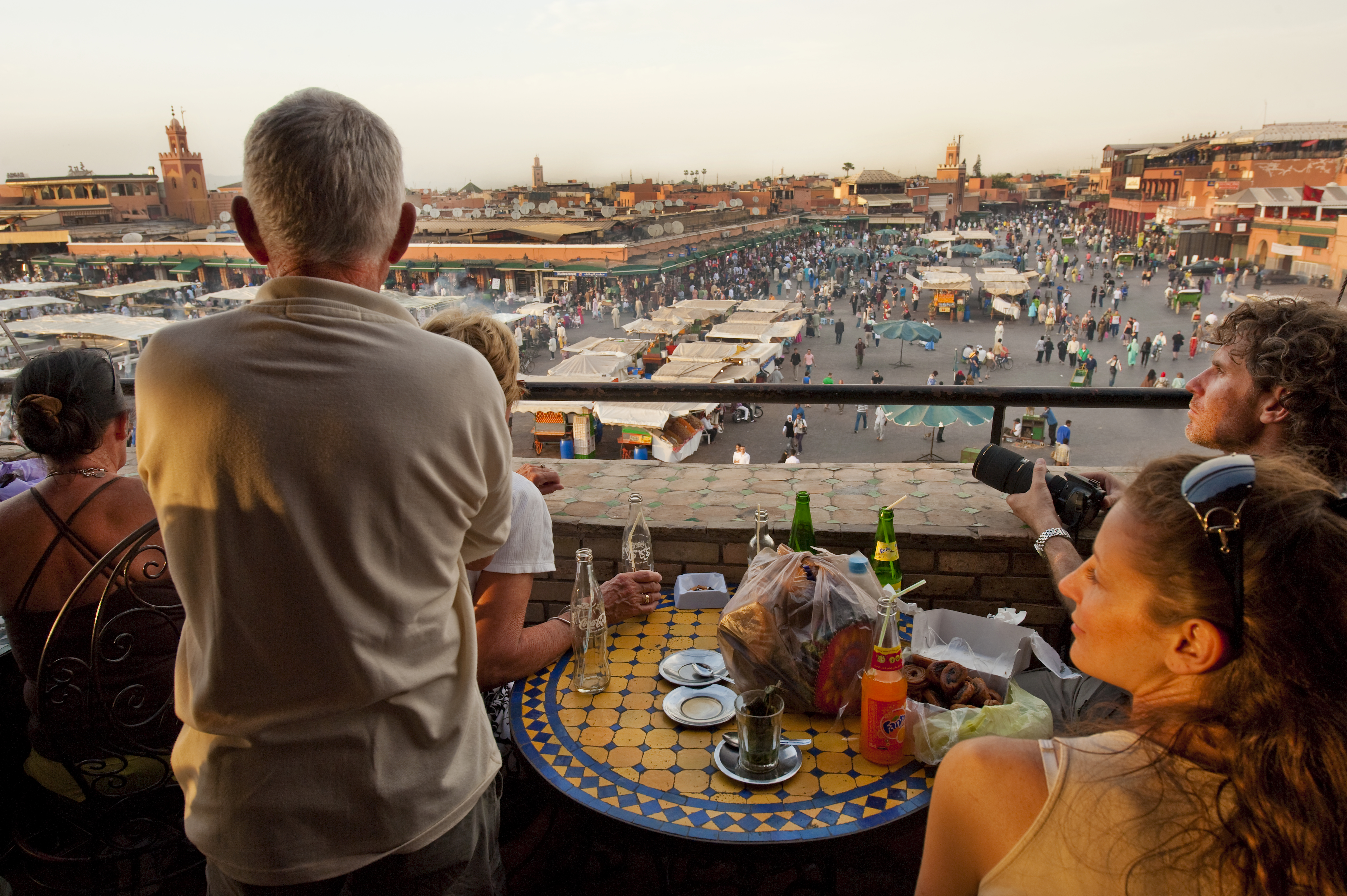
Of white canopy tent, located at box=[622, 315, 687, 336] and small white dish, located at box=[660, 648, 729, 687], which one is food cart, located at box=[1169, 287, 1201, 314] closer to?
white canopy tent, located at box=[622, 315, 687, 336]

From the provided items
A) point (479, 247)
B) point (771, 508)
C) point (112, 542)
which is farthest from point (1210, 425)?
point (479, 247)

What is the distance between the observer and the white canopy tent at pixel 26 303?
2539 cm

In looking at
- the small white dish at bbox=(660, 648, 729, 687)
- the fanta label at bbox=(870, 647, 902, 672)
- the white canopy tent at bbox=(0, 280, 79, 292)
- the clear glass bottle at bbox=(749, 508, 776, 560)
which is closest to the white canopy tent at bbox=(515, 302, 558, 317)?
the white canopy tent at bbox=(0, 280, 79, 292)

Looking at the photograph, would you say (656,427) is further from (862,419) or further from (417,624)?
(417,624)

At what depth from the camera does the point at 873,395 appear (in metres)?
2.23

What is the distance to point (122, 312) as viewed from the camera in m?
30.2

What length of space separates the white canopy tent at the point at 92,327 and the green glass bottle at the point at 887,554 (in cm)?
2292

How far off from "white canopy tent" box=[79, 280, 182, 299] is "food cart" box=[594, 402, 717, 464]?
24580 millimetres

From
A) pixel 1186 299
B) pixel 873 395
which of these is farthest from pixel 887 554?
pixel 1186 299

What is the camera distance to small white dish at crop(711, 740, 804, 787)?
118 centimetres

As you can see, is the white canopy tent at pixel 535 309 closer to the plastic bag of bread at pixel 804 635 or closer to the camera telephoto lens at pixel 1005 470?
the camera telephoto lens at pixel 1005 470

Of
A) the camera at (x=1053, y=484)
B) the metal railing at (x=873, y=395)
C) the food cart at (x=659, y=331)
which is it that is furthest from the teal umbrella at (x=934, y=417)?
the camera at (x=1053, y=484)

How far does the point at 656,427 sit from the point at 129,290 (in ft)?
87.8

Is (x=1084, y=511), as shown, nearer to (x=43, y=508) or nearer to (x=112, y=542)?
(x=112, y=542)
